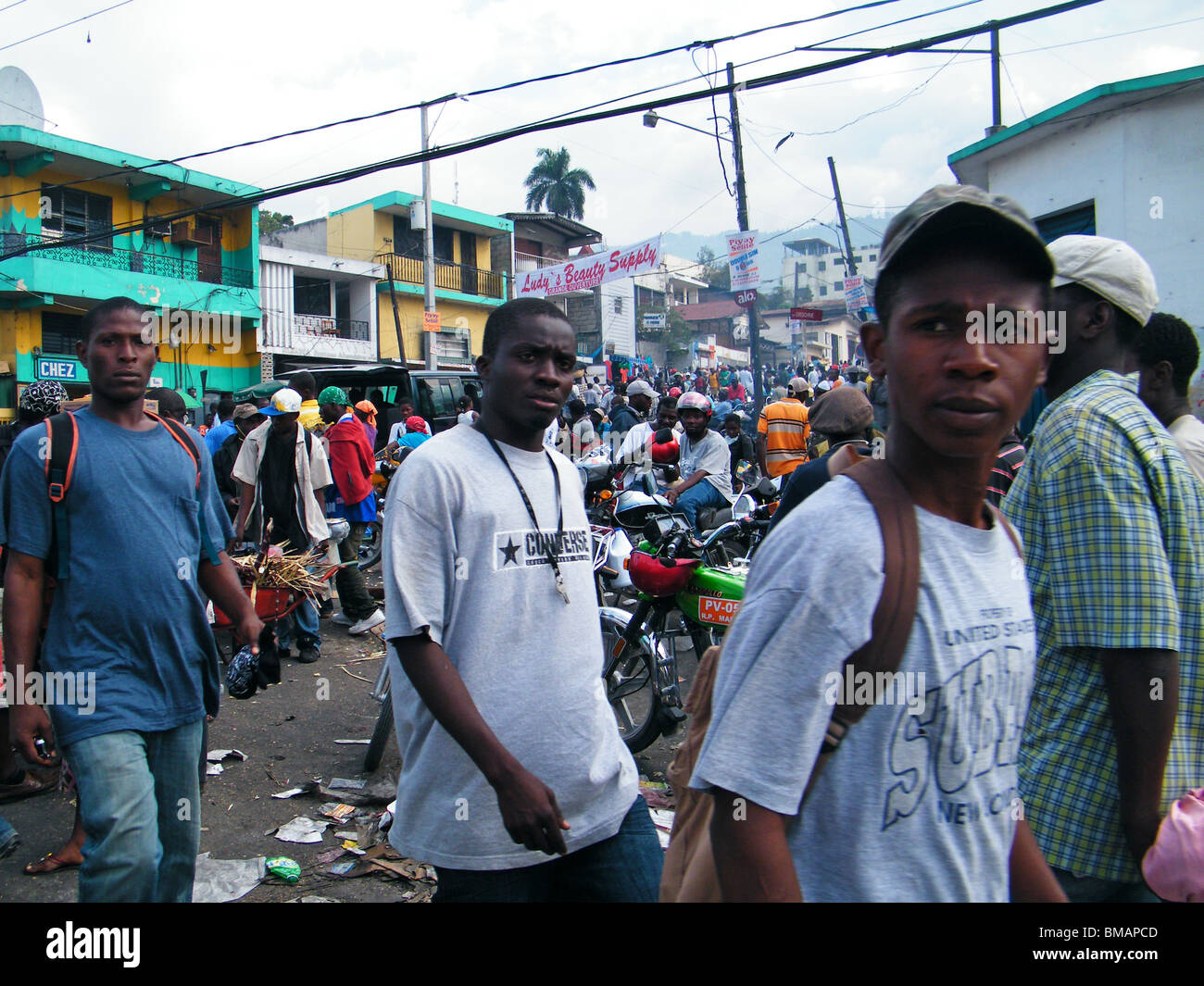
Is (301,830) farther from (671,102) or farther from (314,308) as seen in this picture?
(314,308)

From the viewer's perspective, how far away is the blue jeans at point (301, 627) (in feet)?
22.8

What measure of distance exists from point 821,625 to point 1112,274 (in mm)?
1472

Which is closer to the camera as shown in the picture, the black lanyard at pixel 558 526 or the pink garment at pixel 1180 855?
the pink garment at pixel 1180 855

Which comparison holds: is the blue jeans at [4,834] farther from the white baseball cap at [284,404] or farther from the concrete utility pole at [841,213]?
the concrete utility pole at [841,213]

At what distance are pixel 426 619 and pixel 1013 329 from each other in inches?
52.7

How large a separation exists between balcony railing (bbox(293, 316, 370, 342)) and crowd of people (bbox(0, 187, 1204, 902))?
27100mm

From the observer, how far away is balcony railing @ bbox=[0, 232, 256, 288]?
20828 millimetres

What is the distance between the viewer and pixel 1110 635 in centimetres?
167

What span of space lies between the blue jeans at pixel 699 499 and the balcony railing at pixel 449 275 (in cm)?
2441

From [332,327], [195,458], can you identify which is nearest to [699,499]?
[195,458]

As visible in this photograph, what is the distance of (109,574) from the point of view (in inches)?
101

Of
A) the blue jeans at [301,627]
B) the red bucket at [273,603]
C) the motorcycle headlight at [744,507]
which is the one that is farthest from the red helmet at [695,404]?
the red bucket at [273,603]
